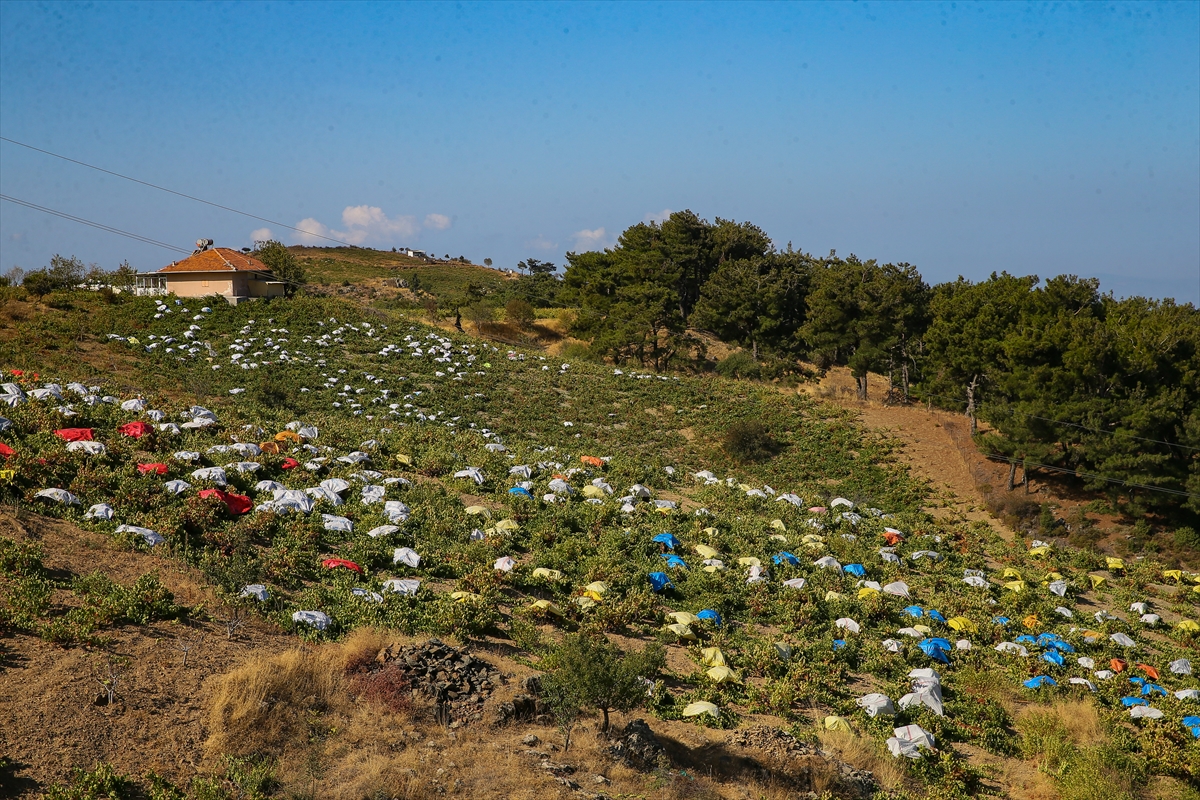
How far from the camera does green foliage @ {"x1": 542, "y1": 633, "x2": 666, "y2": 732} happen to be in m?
12.2

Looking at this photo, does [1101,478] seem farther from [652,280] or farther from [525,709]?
[652,280]

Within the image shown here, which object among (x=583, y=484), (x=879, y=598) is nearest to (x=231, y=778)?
(x=879, y=598)

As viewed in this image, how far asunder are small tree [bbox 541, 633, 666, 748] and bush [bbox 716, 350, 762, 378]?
43.7 meters

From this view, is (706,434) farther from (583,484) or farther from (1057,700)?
(1057,700)

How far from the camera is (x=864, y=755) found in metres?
13.8

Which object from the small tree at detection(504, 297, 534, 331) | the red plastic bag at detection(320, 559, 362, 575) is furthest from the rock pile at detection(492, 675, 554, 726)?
the small tree at detection(504, 297, 534, 331)

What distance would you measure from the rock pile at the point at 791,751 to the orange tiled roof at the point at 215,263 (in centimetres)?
4971

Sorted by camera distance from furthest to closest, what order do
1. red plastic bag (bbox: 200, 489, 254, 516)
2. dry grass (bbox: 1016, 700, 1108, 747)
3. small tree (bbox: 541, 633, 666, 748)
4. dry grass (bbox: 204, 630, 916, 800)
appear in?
red plastic bag (bbox: 200, 489, 254, 516) < dry grass (bbox: 1016, 700, 1108, 747) < small tree (bbox: 541, 633, 666, 748) < dry grass (bbox: 204, 630, 916, 800)

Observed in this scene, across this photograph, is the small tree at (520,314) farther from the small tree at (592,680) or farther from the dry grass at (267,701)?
the small tree at (592,680)

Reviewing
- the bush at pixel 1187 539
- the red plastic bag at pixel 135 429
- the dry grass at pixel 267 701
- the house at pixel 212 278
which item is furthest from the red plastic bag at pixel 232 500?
the house at pixel 212 278

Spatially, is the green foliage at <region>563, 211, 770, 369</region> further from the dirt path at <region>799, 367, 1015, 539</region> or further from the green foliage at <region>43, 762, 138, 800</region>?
the green foliage at <region>43, 762, 138, 800</region>

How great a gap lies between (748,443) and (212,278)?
37.8m

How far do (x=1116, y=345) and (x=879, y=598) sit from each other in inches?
835

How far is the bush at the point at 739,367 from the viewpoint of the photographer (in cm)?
5609
